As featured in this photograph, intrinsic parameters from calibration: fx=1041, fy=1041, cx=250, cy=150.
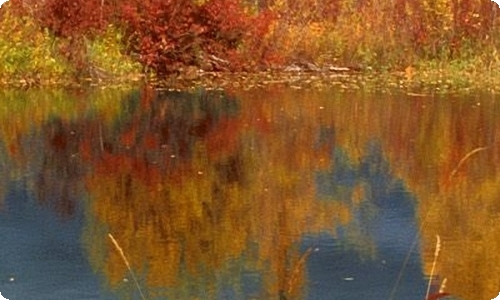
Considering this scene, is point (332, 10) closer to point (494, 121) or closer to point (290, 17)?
point (290, 17)

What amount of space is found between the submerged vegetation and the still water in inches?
94.9

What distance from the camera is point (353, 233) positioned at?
481 centimetres

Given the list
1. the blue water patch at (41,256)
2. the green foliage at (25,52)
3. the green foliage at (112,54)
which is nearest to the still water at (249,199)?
the blue water patch at (41,256)

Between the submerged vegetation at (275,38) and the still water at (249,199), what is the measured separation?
2411 mm

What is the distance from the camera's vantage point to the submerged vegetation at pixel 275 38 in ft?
38.4

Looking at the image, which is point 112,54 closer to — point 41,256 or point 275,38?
point 275,38

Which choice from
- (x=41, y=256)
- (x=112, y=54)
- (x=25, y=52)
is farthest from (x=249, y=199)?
(x=112, y=54)

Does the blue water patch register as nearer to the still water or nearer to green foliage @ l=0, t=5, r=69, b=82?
the still water

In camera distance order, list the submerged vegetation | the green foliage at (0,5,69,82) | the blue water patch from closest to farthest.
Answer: the blue water patch → the green foliage at (0,5,69,82) → the submerged vegetation

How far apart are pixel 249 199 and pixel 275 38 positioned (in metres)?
7.10

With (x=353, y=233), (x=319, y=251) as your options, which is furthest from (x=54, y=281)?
(x=353, y=233)

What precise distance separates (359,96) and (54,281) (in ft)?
20.2

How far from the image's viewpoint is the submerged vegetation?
38.4 feet

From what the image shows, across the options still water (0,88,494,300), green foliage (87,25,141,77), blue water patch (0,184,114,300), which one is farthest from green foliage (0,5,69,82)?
blue water patch (0,184,114,300)
